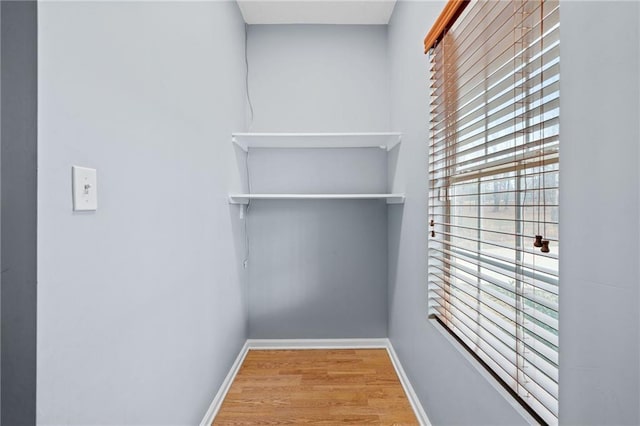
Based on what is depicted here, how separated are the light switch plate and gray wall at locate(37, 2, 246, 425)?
0.02 meters

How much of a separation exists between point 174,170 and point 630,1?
1.40 metres

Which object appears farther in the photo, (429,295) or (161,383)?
(429,295)

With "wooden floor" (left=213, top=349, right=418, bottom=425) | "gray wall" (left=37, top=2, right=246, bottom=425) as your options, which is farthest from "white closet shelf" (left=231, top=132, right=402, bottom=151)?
"wooden floor" (left=213, top=349, right=418, bottom=425)

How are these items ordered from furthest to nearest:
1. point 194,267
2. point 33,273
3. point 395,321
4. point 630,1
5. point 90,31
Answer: point 395,321 < point 194,267 < point 90,31 < point 33,273 < point 630,1

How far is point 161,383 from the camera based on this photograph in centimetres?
124

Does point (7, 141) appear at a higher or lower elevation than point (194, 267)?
higher

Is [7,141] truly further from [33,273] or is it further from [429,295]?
[429,295]

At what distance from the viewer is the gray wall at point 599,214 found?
1.85ft

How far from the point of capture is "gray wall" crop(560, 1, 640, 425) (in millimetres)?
564

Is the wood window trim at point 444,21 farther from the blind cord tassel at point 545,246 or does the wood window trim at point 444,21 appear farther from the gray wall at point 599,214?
the blind cord tassel at point 545,246

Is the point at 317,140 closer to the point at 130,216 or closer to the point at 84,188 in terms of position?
the point at 130,216

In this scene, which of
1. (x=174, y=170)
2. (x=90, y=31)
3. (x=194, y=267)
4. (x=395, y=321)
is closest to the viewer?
(x=90, y=31)

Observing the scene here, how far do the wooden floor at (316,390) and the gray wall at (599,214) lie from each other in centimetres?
133

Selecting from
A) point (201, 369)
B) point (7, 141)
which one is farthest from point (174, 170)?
point (201, 369)
